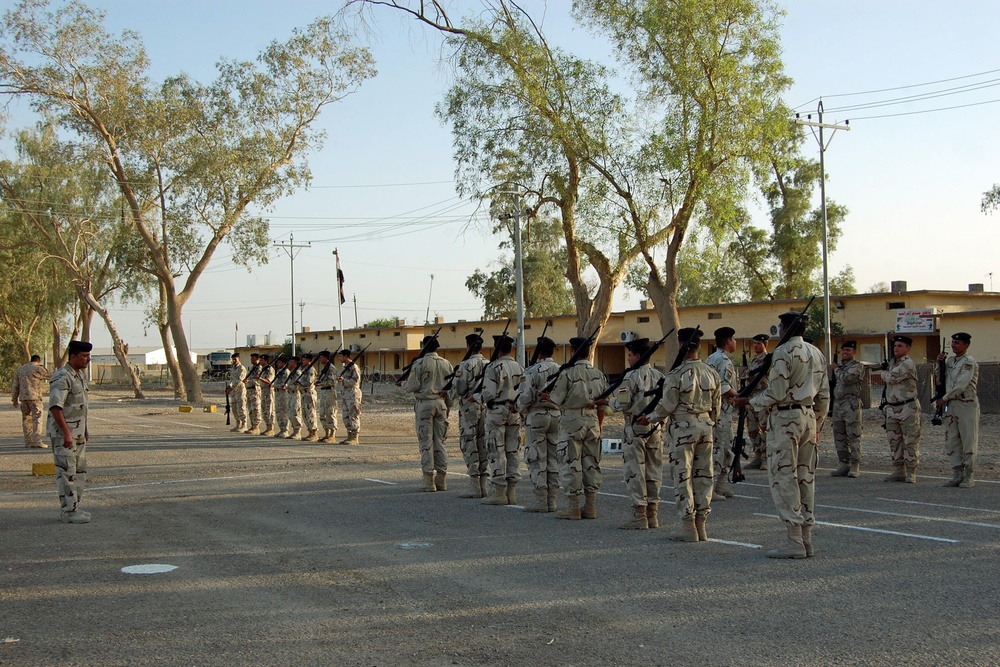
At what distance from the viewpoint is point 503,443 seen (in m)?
12.6

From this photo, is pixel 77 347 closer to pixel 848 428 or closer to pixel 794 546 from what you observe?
pixel 794 546

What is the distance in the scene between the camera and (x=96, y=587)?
781 cm

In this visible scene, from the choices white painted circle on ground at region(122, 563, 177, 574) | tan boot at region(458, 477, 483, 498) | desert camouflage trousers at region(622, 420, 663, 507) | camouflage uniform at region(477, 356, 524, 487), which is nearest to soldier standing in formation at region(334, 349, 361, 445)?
tan boot at region(458, 477, 483, 498)

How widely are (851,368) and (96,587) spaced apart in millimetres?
12014

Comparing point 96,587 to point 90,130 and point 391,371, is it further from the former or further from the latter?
point 391,371

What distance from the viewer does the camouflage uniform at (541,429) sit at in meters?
11.7

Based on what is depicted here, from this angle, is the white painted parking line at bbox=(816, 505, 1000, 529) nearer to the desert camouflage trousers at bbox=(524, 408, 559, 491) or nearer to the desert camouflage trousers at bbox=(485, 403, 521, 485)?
the desert camouflage trousers at bbox=(524, 408, 559, 491)

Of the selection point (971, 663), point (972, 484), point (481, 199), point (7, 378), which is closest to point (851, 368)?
point (972, 484)

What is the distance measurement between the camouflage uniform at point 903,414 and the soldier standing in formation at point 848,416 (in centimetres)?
67

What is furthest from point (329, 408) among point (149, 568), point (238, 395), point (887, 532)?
point (887, 532)

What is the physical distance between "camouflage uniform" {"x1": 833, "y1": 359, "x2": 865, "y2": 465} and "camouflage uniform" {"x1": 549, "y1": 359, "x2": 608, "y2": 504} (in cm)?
589

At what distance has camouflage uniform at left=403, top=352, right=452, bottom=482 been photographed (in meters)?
13.8

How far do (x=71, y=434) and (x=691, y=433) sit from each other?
7154 millimetres

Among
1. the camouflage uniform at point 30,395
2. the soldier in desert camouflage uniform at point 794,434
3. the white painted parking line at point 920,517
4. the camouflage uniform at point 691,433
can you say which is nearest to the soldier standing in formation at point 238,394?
the camouflage uniform at point 30,395
